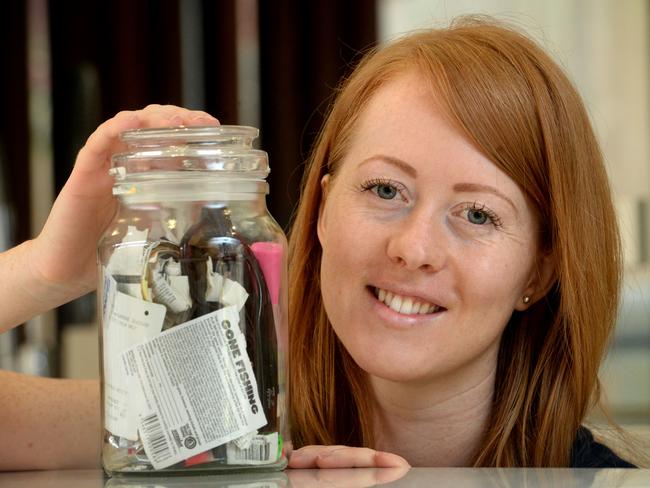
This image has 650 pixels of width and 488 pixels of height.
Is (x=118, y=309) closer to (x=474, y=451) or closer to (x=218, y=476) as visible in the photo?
(x=218, y=476)

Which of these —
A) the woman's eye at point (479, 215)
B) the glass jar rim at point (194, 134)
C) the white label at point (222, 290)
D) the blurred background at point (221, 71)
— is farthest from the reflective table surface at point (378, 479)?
the blurred background at point (221, 71)

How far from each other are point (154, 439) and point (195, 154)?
0.61 feet

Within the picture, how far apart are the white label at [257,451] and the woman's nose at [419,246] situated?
336mm

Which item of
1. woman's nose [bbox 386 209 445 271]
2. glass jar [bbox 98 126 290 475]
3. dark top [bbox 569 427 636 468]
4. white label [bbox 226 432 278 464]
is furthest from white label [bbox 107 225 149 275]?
dark top [bbox 569 427 636 468]

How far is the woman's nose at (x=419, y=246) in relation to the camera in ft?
3.26

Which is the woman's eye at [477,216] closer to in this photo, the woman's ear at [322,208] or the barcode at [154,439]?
the woman's ear at [322,208]

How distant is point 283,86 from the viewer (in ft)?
14.9

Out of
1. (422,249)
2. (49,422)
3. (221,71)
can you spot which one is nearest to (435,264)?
(422,249)

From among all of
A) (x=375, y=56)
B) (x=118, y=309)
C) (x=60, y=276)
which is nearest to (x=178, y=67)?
(x=375, y=56)

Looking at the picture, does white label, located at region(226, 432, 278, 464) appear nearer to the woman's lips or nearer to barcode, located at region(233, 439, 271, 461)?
barcode, located at region(233, 439, 271, 461)

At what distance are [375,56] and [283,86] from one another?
129 inches

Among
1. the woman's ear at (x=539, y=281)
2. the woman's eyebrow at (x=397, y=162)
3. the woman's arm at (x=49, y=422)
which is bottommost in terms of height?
the woman's arm at (x=49, y=422)

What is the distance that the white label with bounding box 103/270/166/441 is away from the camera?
0.67 meters

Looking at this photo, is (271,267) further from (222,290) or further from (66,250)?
(66,250)
